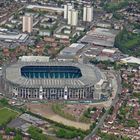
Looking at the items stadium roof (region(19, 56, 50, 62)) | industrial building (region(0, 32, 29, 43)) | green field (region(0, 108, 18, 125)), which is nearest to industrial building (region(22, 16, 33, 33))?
industrial building (region(0, 32, 29, 43))

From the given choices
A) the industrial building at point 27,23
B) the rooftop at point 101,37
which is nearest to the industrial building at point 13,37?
the industrial building at point 27,23

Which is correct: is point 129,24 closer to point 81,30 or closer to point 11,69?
point 81,30

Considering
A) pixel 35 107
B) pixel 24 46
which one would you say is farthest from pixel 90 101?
pixel 24 46

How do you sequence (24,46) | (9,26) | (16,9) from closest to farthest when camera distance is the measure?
(24,46), (9,26), (16,9)

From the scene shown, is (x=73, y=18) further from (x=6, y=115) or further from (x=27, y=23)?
(x=6, y=115)

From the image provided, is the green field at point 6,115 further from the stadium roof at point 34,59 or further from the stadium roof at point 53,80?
the stadium roof at point 34,59

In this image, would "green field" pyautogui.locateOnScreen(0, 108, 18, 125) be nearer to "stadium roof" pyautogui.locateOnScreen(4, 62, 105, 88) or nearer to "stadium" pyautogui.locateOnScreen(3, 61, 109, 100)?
"stadium" pyautogui.locateOnScreen(3, 61, 109, 100)

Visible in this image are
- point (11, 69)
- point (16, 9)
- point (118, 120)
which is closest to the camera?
point (118, 120)
